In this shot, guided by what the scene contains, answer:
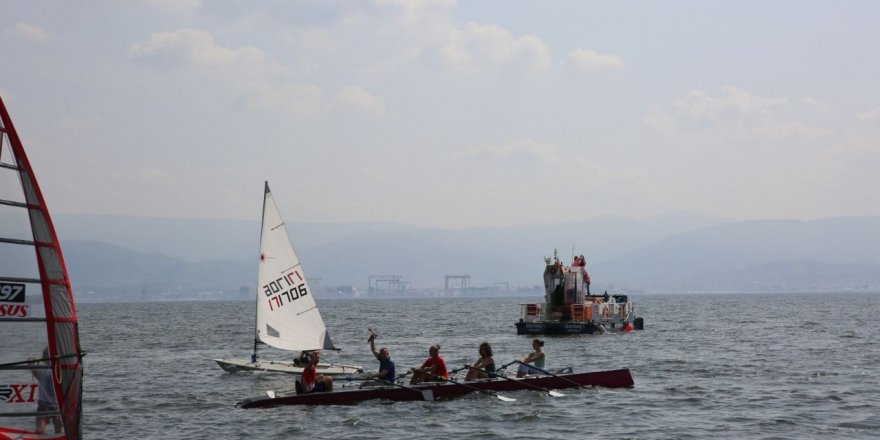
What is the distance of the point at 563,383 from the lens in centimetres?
3097

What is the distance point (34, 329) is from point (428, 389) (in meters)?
16.6

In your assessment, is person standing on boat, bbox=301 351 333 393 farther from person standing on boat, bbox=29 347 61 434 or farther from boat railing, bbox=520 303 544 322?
boat railing, bbox=520 303 544 322

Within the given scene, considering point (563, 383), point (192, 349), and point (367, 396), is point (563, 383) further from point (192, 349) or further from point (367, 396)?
point (192, 349)

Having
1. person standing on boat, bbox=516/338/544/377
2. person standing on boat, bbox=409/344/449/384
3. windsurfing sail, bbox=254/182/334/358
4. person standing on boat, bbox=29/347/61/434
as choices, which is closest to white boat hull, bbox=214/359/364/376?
windsurfing sail, bbox=254/182/334/358

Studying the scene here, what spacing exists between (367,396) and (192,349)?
31.4 meters

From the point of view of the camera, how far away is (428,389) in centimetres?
2912

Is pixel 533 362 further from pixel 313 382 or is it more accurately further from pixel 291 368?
pixel 291 368

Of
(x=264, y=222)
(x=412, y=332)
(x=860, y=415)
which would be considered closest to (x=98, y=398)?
(x=264, y=222)

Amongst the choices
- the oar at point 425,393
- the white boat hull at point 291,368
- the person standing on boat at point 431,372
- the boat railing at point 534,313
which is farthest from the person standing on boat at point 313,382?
the boat railing at point 534,313

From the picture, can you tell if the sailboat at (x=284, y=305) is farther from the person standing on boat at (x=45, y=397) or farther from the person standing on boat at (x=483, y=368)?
the person standing on boat at (x=45, y=397)

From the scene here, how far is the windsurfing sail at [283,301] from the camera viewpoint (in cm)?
3519

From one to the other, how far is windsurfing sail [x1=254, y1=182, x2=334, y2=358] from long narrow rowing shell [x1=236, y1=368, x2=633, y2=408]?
632 cm

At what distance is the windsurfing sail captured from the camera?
A: 115ft

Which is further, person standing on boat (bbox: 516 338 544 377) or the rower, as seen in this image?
person standing on boat (bbox: 516 338 544 377)
